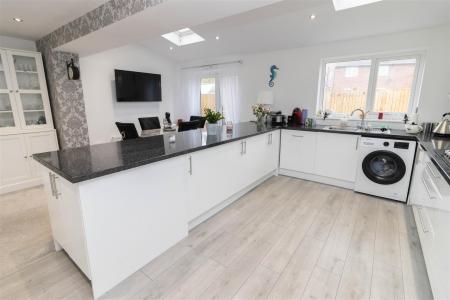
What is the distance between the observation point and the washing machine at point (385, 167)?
8.71 feet

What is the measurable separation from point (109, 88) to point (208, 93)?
2287mm

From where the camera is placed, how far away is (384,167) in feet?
9.45

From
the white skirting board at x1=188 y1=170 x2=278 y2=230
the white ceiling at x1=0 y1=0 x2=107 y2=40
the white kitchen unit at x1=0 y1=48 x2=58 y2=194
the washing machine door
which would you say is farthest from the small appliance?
the white kitchen unit at x1=0 y1=48 x2=58 y2=194

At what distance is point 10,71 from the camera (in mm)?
3047

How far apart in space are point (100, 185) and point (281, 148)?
2943 mm

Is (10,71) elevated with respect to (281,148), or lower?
elevated

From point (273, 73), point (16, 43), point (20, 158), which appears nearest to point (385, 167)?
point (273, 73)

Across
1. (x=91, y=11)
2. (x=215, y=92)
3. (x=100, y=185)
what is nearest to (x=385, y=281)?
(x=100, y=185)

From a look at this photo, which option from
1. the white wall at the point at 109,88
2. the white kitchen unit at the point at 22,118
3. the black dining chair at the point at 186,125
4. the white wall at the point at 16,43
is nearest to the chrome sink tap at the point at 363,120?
the black dining chair at the point at 186,125

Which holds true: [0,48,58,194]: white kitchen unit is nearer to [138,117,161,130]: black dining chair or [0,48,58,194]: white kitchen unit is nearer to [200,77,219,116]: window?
[138,117,161,130]: black dining chair

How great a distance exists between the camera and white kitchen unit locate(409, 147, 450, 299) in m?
1.22

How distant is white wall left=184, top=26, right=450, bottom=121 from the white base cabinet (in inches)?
145

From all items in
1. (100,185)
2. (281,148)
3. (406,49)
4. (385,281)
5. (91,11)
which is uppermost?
(91,11)

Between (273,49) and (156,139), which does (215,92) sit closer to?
(273,49)
